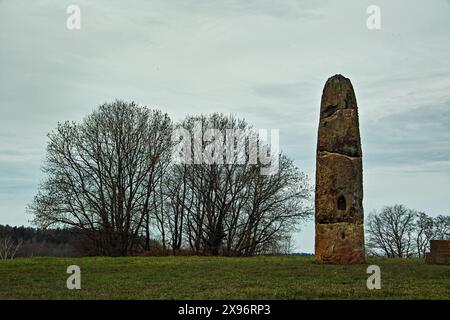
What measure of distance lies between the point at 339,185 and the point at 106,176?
77.9ft

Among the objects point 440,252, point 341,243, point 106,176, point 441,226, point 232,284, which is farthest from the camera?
point 441,226

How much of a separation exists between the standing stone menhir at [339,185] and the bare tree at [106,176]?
22.6 meters

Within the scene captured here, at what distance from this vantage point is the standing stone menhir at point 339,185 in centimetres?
2333

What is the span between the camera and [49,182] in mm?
42469

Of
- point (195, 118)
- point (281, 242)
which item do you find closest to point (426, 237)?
point (281, 242)

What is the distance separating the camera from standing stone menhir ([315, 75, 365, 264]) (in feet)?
76.5

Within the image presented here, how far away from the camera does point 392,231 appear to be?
5600 centimetres

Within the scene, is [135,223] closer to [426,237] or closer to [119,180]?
[119,180]

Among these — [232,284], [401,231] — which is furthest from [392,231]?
[232,284]

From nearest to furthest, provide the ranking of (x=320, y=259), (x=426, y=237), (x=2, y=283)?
1. (x=2, y=283)
2. (x=320, y=259)
3. (x=426, y=237)

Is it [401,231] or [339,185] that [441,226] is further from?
[339,185]

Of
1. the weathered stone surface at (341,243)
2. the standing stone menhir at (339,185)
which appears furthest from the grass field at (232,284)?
the standing stone menhir at (339,185)

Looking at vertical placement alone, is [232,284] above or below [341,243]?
below
